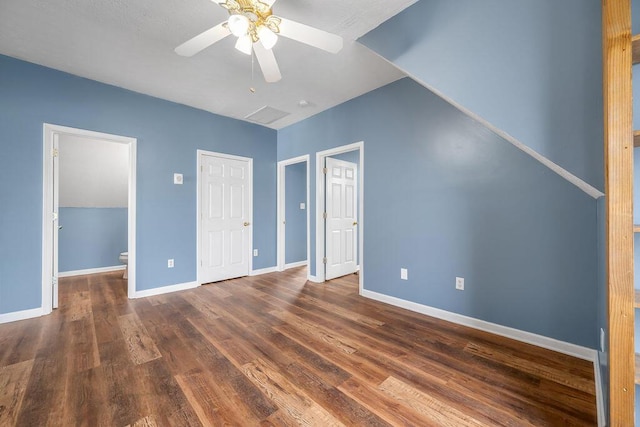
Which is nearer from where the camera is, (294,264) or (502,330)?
(502,330)

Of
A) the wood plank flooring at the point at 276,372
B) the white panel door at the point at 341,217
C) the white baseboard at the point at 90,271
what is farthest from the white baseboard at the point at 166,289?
the white panel door at the point at 341,217

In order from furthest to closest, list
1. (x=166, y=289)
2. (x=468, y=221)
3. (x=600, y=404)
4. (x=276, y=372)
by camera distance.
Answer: (x=166, y=289)
(x=468, y=221)
(x=276, y=372)
(x=600, y=404)

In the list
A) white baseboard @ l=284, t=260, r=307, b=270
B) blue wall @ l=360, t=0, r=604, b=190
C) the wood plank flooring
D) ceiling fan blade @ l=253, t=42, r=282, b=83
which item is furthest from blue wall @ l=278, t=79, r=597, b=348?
white baseboard @ l=284, t=260, r=307, b=270

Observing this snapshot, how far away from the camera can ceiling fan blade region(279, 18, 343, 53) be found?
150cm

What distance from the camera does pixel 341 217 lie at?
168 inches

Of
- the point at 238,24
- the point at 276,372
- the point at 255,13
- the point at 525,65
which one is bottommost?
the point at 276,372

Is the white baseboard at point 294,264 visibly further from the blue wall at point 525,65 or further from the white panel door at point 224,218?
the blue wall at point 525,65

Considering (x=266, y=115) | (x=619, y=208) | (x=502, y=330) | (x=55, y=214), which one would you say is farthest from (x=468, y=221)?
(x=55, y=214)

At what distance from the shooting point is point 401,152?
9.56 feet

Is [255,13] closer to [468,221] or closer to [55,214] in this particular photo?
[468,221]

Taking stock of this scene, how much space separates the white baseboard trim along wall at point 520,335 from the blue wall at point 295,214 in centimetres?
242

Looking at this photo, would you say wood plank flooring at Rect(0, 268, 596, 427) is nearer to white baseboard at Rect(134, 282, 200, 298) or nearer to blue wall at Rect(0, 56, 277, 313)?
white baseboard at Rect(134, 282, 200, 298)

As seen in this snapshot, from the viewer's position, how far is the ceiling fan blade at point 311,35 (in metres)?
1.50

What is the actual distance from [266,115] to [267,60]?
2322 millimetres
